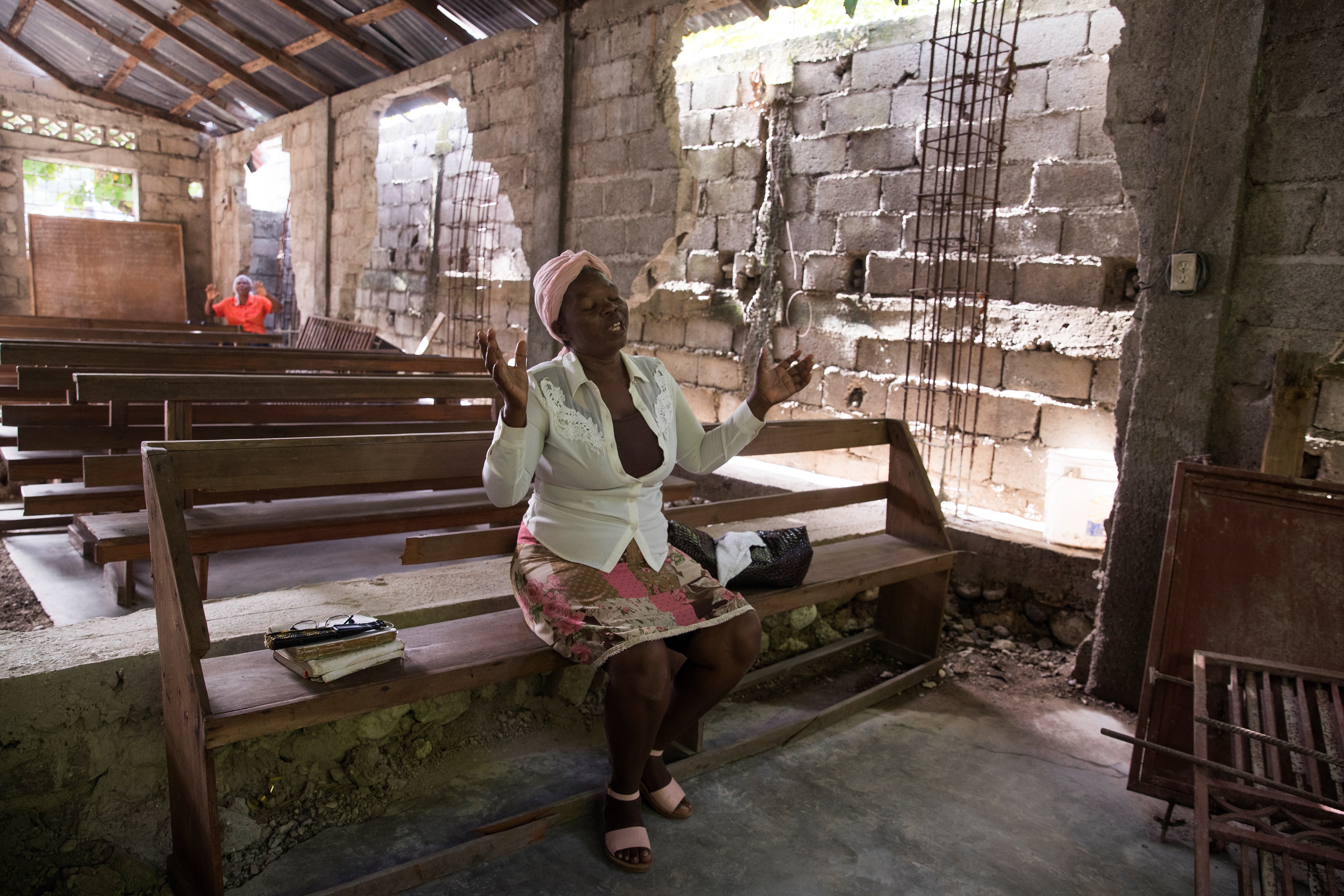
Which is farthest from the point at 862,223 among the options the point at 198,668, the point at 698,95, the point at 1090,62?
the point at 198,668

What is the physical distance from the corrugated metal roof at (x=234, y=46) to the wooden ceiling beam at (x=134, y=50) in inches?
0.7

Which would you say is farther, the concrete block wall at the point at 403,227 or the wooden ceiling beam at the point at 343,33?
the concrete block wall at the point at 403,227

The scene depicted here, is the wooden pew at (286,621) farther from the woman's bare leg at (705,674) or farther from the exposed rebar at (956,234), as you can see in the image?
the exposed rebar at (956,234)

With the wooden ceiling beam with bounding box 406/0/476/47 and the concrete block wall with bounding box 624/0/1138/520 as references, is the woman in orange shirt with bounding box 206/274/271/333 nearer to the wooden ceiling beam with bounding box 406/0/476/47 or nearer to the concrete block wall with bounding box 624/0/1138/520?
the wooden ceiling beam with bounding box 406/0/476/47

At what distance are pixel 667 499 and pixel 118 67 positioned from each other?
11.6m

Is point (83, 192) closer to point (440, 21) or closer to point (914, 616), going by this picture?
point (440, 21)

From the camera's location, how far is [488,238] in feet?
32.3

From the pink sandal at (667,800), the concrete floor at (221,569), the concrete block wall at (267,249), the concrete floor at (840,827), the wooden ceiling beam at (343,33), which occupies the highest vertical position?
the wooden ceiling beam at (343,33)

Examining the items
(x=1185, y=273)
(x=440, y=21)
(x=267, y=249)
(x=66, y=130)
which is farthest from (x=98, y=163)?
(x=1185, y=273)

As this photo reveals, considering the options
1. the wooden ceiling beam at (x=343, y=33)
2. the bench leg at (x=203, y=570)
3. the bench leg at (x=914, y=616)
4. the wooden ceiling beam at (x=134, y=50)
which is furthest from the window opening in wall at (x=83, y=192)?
the bench leg at (x=914, y=616)

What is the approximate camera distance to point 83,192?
44.9 feet

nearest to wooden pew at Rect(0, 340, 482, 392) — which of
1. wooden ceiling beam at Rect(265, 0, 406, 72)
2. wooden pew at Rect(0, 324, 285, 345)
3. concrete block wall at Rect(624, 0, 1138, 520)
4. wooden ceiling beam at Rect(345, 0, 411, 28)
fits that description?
wooden pew at Rect(0, 324, 285, 345)

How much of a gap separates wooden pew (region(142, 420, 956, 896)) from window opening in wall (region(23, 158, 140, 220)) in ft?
45.4

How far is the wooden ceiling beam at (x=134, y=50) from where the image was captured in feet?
31.3
